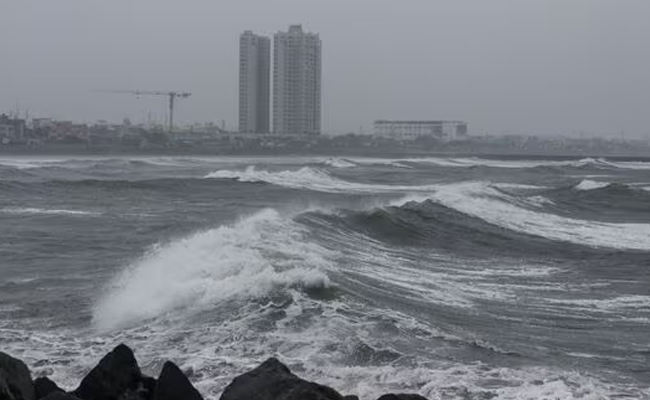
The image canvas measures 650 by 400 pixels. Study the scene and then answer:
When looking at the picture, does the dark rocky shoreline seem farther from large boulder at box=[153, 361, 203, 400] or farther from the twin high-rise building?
the twin high-rise building

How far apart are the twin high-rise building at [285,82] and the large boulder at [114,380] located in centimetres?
16168

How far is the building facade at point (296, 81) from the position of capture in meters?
169

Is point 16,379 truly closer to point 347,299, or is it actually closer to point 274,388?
point 274,388

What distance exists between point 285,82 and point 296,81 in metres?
2.25

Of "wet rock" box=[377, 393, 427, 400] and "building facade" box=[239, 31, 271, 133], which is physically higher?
"building facade" box=[239, 31, 271, 133]

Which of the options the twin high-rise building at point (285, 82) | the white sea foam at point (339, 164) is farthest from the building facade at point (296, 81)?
the white sea foam at point (339, 164)

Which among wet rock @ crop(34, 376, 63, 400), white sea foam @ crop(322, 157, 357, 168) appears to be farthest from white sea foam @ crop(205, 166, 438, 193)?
wet rock @ crop(34, 376, 63, 400)

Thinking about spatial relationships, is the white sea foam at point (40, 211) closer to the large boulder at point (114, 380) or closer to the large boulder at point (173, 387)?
the large boulder at point (114, 380)

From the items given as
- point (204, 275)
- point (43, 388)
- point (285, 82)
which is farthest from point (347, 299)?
point (285, 82)

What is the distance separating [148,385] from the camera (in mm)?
7805

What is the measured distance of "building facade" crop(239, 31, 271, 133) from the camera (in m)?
170

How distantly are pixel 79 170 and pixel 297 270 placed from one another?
45.5 metres

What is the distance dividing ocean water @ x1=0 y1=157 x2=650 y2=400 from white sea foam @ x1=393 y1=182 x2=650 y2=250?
0.19 meters

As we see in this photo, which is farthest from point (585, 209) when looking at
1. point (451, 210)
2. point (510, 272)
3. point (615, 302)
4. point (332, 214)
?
point (615, 302)
